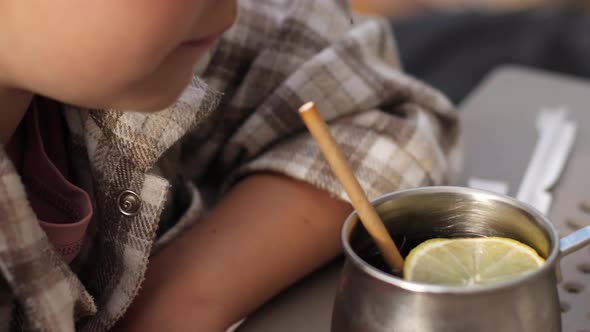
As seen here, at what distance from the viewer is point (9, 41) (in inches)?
14.7

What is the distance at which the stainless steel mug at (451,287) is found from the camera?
0.34m

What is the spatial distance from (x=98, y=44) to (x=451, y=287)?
7.9 inches

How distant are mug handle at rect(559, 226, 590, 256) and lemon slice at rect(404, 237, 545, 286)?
0.01 meters

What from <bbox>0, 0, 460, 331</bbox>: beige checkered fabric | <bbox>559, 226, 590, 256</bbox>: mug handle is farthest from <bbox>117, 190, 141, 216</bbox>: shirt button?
<bbox>559, 226, 590, 256</bbox>: mug handle

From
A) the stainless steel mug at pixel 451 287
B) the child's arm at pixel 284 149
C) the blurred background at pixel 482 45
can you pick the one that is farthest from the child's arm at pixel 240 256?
the blurred background at pixel 482 45

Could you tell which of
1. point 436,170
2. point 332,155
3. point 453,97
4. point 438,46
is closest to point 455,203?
point 332,155

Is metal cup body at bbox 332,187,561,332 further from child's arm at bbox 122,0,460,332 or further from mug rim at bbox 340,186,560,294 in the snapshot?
child's arm at bbox 122,0,460,332

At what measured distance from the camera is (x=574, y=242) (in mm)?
371

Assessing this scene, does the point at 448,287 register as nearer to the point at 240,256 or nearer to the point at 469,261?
the point at 469,261

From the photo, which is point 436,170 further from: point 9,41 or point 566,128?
point 9,41

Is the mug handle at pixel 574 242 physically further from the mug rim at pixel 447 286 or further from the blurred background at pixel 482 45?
the blurred background at pixel 482 45

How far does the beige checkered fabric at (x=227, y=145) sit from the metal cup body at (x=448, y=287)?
6.0 inches

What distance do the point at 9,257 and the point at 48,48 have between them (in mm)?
114

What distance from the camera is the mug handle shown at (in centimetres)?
37
